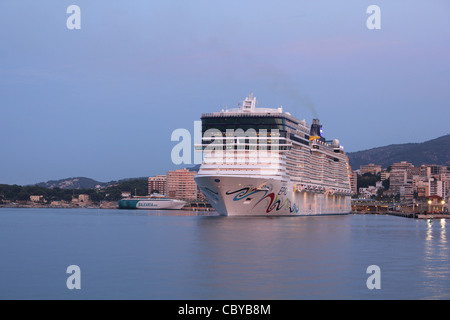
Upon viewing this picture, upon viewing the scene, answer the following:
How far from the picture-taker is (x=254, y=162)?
2918 inches

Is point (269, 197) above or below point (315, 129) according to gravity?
below

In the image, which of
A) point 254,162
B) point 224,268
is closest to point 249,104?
point 254,162

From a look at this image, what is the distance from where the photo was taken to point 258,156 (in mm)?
75625

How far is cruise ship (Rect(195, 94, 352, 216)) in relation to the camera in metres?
72.1

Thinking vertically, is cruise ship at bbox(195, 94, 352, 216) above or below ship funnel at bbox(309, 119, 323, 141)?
below

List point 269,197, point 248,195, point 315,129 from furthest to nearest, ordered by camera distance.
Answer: point 315,129 < point 269,197 < point 248,195

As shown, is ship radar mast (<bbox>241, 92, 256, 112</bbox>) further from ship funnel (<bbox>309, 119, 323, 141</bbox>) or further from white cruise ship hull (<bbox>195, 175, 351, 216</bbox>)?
ship funnel (<bbox>309, 119, 323, 141</bbox>)

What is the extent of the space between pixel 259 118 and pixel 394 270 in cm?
4922

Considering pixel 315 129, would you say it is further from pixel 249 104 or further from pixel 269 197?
pixel 269 197

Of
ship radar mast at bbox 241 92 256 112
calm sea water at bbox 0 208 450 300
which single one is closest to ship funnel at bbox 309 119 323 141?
ship radar mast at bbox 241 92 256 112

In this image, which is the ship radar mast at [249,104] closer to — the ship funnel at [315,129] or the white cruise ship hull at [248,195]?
the white cruise ship hull at [248,195]

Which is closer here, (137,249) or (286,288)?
(286,288)
